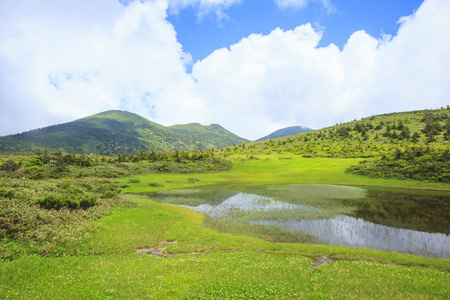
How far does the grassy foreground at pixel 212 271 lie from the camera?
36.1ft

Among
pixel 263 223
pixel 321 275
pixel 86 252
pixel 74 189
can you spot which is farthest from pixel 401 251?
pixel 74 189

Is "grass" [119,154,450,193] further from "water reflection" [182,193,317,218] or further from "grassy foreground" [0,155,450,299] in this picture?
"grassy foreground" [0,155,450,299]

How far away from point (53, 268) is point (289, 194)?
128 ft

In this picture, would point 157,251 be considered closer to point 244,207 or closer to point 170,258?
point 170,258

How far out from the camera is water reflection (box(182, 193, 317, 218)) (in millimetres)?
32969

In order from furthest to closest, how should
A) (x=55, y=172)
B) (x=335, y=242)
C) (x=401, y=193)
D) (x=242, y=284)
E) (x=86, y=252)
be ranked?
(x=55, y=172) → (x=401, y=193) → (x=335, y=242) → (x=86, y=252) → (x=242, y=284)

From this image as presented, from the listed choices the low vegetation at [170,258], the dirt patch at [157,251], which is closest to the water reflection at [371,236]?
the low vegetation at [170,258]

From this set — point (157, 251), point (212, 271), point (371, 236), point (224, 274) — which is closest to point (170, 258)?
point (157, 251)

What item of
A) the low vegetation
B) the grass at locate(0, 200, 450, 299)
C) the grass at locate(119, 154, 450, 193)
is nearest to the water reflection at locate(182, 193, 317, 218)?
the low vegetation

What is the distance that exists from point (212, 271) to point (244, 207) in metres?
21.7

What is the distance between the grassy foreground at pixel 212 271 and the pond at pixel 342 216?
3634 millimetres

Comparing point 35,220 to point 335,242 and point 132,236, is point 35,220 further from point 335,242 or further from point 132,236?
point 335,242

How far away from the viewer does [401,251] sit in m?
18.6

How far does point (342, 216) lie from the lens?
2908 cm
